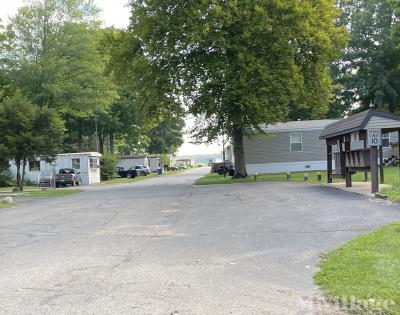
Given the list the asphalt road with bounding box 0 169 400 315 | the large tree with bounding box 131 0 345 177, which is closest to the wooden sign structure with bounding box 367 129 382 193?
the asphalt road with bounding box 0 169 400 315

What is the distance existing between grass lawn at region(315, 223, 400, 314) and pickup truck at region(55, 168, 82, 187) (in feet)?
134

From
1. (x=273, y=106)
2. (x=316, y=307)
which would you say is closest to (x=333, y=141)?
(x=273, y=106)

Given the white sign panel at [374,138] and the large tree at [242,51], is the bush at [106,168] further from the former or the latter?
the white sign panel at [374,138]

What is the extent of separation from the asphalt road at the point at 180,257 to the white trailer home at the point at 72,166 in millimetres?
34753

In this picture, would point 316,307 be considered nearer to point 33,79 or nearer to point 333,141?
point 333,141

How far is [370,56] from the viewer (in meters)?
51.9

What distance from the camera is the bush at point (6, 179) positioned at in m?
50.5

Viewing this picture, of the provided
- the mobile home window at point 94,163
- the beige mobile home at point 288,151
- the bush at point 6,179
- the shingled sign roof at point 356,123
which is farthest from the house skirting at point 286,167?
the bush at point 6,179

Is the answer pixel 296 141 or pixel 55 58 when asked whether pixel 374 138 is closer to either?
pixel 296 141

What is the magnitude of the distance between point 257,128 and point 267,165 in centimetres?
1096

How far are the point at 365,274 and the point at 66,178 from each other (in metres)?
43.1

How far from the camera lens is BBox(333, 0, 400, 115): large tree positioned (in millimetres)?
50906

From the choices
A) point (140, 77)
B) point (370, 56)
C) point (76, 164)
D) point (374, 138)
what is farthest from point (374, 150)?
point (76, 164)

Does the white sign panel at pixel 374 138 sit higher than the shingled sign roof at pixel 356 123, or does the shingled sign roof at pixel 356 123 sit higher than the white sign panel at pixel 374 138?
the shingled sign roof at pixel 356 123
